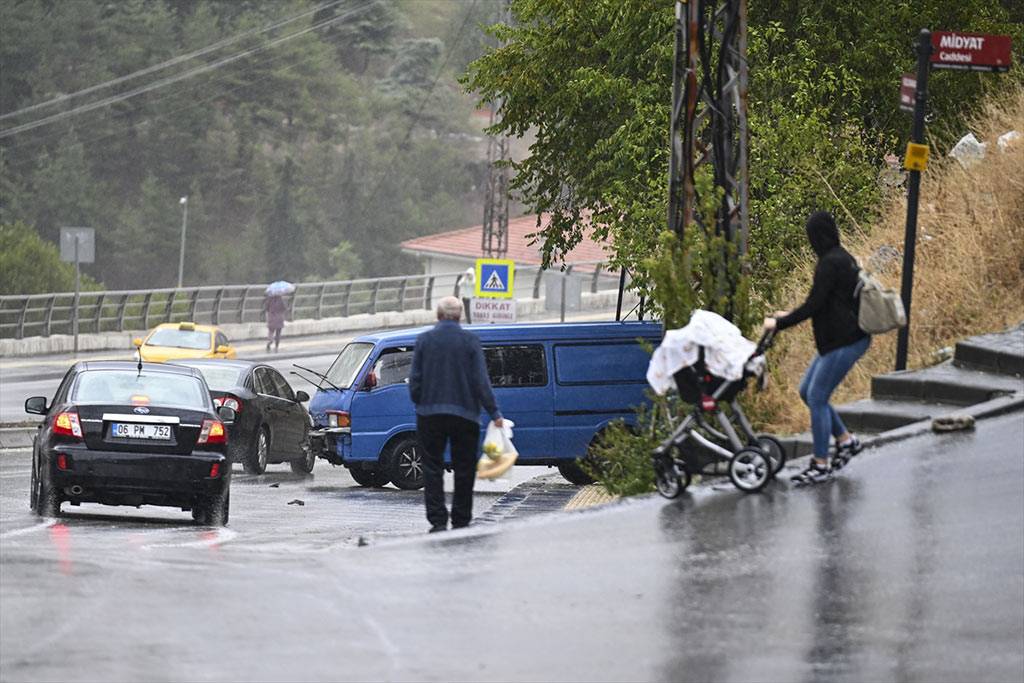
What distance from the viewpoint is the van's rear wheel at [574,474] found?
2361cm

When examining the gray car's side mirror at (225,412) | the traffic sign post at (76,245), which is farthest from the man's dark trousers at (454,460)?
the traffic sign post at (76,245)

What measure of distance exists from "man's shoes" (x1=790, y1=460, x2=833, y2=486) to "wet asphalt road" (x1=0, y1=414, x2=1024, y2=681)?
0.27ft

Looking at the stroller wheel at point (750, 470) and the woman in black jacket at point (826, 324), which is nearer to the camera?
the woman in black jacket at point (826, 324)

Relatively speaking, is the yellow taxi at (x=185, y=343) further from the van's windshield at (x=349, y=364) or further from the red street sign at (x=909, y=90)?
the red street sign at (x=909, y=90)

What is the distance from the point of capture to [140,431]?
1590 cm

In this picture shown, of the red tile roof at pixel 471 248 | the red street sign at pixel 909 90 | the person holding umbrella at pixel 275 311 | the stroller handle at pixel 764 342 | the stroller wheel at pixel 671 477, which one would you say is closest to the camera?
the stroller handle at pixel 764 342

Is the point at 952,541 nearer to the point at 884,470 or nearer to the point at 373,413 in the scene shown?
the point at 884,470

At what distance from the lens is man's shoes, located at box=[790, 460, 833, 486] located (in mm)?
11023

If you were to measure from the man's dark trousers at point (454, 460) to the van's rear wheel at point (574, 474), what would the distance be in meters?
11.2

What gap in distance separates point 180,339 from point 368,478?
697 inches

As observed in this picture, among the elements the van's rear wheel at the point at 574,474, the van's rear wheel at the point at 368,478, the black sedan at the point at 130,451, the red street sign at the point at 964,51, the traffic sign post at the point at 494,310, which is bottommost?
the van's rear wheel at the point at 368,478

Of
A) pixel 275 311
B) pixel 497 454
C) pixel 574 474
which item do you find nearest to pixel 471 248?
pixel 275 311

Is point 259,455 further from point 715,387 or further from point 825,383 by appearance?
point 825,383

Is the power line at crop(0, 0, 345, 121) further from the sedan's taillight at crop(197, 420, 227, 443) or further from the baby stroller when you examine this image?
the baby stroller
